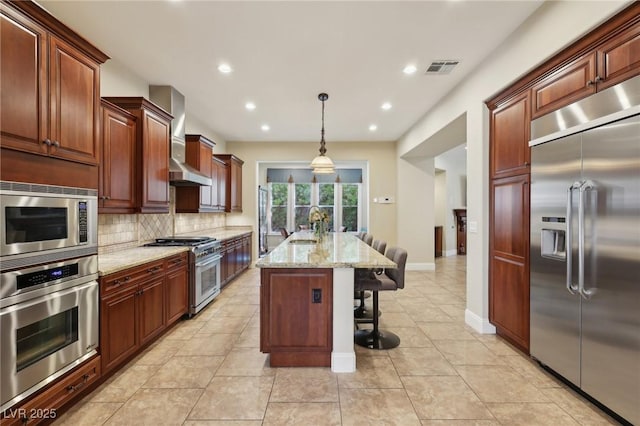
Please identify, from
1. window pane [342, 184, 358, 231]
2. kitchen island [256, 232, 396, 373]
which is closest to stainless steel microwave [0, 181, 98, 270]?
kitchen island [256, 232, 396, 373]

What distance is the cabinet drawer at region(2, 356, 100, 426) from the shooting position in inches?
65.4

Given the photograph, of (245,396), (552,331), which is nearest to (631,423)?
(552,331)

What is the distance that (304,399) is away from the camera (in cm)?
215

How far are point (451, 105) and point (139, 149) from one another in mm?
3932

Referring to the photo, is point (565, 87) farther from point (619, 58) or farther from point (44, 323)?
point (44, 323)

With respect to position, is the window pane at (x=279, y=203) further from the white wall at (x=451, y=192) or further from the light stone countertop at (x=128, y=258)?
the light stone countertop at (x=128, y=258)

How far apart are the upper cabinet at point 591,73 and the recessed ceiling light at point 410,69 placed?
1284mm

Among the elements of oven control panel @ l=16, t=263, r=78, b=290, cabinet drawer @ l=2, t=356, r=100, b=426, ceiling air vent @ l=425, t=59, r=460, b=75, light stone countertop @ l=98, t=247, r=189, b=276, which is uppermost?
ceiling air vent @ l=425, t=59, r=460, b=75

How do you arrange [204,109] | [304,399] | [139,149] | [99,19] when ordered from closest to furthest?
1. [304,399]
2. [99,19]
3. [139,149]
4. [204,109]

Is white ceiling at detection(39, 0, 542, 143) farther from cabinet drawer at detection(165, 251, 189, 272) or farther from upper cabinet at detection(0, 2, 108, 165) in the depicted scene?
cabinet drawer at detection(165, 251, 189, 272)

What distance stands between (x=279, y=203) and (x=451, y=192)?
5.41 metres

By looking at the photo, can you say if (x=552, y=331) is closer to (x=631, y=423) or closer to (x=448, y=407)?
(x=631, y=423)

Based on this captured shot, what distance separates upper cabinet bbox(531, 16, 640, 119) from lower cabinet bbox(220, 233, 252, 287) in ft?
14.9

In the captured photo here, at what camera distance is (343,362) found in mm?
2527
